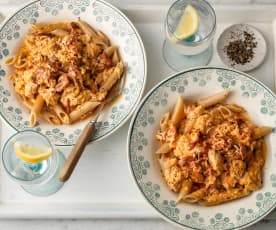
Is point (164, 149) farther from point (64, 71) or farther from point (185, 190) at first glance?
point (64, 71)

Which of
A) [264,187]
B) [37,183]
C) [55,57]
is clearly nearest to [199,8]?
[55,57]

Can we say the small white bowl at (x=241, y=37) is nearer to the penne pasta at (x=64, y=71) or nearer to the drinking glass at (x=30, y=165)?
the penne pasta at (x=64, y=71)

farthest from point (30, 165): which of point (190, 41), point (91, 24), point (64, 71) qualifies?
point (190, 41)

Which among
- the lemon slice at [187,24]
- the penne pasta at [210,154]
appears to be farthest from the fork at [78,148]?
the lemon slice at [187,24]

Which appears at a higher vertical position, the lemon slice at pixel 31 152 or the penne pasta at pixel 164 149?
the lemon slice at pixel 31 152

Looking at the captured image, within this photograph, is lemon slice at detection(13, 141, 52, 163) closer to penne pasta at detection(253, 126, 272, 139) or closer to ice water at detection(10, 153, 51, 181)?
ice water at detection(10, 153, 51, 181)

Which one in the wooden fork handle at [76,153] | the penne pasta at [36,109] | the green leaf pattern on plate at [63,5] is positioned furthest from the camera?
the green leaf pattern on plate at [63,5]
